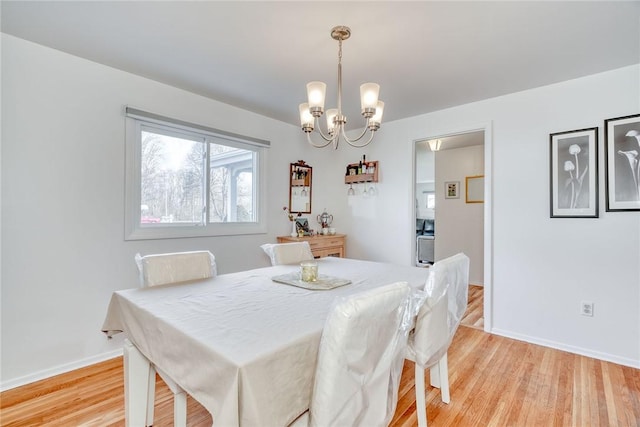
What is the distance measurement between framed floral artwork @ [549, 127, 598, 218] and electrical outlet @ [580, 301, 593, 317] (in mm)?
710

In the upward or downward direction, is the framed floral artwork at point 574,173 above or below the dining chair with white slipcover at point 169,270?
above

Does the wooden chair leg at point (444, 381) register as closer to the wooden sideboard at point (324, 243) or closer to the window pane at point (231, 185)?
the wooden sideboard at point (324, 243)

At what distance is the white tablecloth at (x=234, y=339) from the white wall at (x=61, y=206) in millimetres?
1001

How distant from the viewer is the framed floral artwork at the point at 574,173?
2467 millimetres

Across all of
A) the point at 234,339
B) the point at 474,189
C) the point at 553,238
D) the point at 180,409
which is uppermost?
the point at 474,189

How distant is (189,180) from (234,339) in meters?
2.26

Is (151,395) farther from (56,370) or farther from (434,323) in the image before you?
(434,323)

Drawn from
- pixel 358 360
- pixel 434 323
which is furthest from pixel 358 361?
pixel 434 323

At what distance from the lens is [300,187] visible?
3932 mm

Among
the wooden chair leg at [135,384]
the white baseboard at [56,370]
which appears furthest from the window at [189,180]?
the wooden chair leg at [135,384]

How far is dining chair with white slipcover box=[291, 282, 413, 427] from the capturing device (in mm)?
933

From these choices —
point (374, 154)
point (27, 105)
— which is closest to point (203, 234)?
point (27, 105)

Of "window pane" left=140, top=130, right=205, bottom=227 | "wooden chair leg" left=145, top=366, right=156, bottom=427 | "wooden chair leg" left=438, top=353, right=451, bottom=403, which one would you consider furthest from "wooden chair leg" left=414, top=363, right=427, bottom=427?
"window pane" left=140, top=130, right=205, bottom=227

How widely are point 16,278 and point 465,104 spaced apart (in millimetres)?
3968
